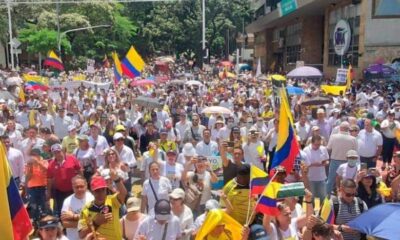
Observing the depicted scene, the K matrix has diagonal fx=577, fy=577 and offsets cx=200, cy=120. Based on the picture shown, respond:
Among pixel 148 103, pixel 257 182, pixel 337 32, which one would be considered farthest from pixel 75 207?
pixel 337 32

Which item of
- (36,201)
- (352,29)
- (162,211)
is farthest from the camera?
(352,29)

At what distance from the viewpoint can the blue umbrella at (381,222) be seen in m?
4.35

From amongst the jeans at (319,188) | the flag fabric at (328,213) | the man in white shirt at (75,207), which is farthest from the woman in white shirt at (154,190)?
the jeans at (319,188)

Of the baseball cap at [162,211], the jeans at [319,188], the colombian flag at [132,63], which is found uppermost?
the colombian flag at [132,63]

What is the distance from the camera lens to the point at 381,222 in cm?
453

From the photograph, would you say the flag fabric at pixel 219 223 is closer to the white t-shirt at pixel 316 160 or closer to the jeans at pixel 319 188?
the white t-shirt at pixel 316 160

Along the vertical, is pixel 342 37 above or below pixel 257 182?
above

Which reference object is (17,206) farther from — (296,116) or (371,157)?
(296,116)

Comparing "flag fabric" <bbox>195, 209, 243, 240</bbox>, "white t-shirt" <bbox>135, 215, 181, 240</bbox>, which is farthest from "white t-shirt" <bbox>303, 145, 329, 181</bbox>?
"white t-shirt" <bbox>135, 215, 181, 240</bbox>

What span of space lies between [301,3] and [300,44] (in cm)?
876

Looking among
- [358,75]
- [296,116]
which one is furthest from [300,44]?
[296,116]

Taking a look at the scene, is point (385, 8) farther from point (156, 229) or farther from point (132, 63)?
point (156, 229)

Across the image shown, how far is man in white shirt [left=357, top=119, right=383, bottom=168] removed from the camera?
32.6 feet

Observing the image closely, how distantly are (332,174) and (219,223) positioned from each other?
4.40 metres
